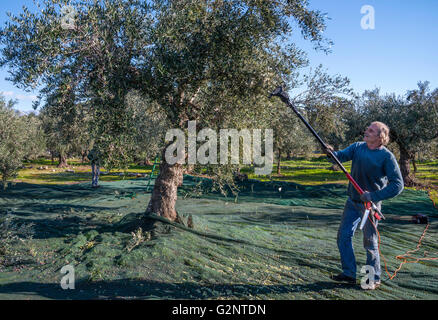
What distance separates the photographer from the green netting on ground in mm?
5320

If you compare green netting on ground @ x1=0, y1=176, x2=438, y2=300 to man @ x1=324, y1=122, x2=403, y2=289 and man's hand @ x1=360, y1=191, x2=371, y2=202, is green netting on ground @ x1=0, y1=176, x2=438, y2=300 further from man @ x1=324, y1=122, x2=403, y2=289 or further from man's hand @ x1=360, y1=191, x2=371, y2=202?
A: man's hand @ x1=360, y1=191, x2=371, y2=202

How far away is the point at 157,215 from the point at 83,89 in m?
3.85

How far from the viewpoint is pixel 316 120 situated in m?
12.8

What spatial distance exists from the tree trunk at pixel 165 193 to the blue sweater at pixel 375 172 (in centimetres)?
491

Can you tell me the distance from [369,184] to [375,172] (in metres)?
0.24

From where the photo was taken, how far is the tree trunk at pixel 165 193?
8.92 metres

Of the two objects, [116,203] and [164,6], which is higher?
[164,6]

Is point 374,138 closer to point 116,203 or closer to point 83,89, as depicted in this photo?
point 83,89

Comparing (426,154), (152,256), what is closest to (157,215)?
(152,256)

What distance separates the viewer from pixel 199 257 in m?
6.79

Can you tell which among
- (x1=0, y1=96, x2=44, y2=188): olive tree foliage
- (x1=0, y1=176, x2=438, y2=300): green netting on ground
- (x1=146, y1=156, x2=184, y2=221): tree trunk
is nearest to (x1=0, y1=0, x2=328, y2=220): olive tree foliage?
(x1=146, y1=156, x2=184, y2=221): tree trunk

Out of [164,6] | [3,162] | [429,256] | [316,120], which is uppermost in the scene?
[164,6]

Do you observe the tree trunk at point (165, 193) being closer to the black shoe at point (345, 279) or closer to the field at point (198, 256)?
the field at point (198, 256)

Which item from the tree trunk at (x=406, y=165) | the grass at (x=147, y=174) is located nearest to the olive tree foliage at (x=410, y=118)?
the tree trunk at (x=406, y=165)
